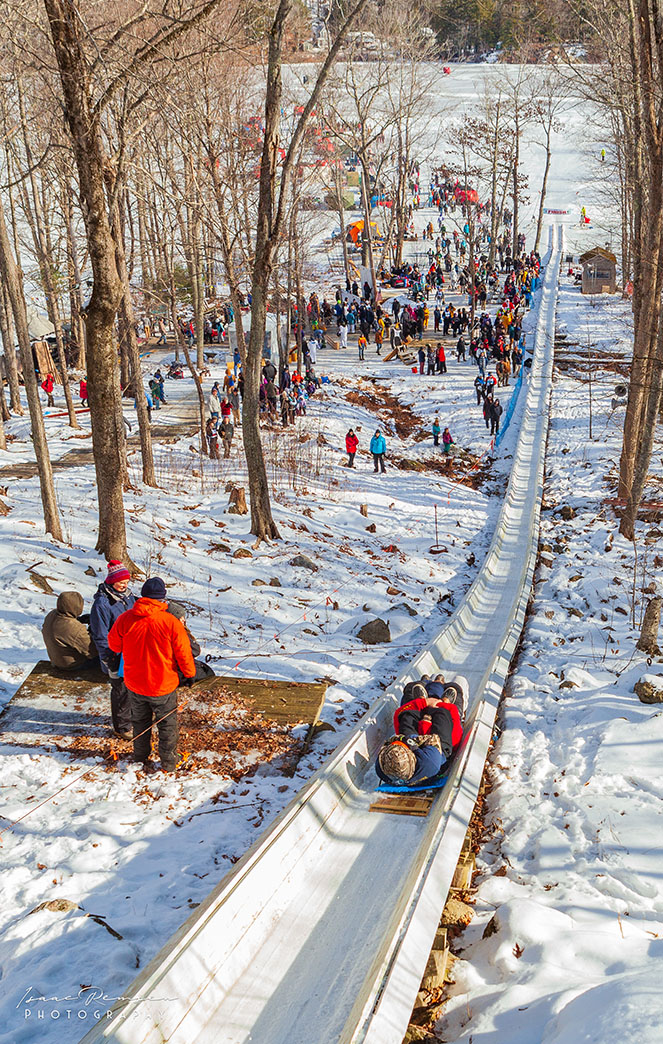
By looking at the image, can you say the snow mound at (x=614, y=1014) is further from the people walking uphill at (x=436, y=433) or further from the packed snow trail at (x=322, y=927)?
the people walking uphill at (x=436, y=433)

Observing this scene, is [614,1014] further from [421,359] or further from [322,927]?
[421,359]

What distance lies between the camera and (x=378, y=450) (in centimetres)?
2130

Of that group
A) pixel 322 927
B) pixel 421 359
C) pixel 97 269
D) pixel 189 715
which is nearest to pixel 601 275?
pixel 421 359

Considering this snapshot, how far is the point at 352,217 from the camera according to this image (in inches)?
2459

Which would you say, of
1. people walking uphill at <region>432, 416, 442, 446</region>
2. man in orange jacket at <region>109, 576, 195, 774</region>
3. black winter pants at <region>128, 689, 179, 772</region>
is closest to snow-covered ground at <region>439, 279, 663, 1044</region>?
black winter pants at <region>128, 689, 179, 772</region>

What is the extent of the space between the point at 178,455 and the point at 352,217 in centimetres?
4809

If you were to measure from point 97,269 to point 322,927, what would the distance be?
7114mm

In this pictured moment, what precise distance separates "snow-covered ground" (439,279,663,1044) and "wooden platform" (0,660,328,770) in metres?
2.19

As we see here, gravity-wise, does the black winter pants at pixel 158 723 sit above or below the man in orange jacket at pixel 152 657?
below

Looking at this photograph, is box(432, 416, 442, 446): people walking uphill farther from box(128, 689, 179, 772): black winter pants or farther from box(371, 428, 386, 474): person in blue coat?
box(128, 689, 179, 772): black winter pants

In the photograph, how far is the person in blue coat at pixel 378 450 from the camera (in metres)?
21.3

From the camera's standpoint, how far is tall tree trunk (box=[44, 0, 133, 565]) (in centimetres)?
829

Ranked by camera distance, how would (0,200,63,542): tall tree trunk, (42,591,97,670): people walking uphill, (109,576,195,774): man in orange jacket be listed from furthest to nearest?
(0,200,63,542): tall tree trunk, (42,591,97,670): people walking uphill, (109,576,195,774): man in orange jacket

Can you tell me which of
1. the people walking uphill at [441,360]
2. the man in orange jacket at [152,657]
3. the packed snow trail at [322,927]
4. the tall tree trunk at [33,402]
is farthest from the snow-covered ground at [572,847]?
the people walking uphill at [441,360]
